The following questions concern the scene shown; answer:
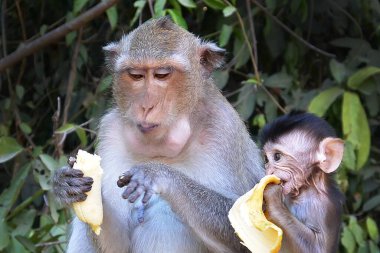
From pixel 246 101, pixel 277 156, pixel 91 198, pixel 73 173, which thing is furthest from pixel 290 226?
pixel 246 101

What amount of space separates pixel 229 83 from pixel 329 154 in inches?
116

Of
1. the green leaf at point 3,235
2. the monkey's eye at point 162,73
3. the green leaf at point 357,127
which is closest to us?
the monkey's eye at point 162,73

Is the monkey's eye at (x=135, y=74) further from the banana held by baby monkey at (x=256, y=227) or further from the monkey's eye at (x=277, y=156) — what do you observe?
the banana held by baby monkey at (x=256, y=227)

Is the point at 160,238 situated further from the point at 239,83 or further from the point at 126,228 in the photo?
the point at 239,83

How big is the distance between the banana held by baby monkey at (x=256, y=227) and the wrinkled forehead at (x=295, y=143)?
0.37 meters

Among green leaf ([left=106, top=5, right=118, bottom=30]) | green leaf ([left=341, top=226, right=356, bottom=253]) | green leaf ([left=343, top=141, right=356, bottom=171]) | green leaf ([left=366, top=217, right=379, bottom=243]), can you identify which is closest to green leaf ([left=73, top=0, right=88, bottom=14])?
green leaf ([left=106, top=5, right=118, bottom=30])

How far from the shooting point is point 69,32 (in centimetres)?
675

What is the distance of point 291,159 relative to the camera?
473 cm

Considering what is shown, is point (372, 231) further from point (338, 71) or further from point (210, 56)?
point (210, 56)

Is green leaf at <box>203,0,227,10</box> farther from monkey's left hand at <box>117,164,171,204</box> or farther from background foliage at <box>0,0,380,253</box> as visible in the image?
monkey's left hand at <box>117,164,171,204</box>

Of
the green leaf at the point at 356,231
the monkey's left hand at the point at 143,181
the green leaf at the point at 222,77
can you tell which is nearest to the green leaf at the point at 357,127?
the green leaf at the point at 356,231

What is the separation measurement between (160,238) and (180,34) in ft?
3.34

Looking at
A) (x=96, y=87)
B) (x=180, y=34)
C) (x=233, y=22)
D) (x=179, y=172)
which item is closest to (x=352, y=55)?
(x=233, y=22)

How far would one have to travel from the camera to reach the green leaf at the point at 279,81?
22.9ft
